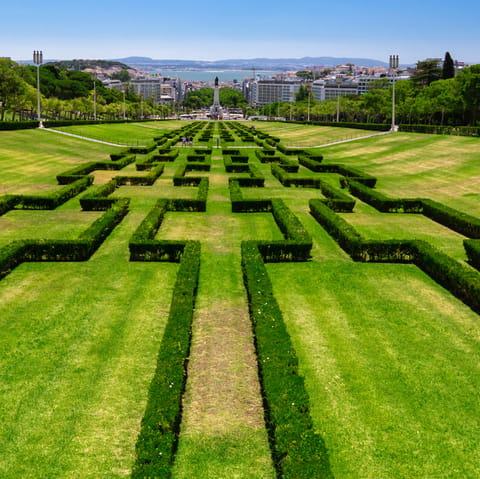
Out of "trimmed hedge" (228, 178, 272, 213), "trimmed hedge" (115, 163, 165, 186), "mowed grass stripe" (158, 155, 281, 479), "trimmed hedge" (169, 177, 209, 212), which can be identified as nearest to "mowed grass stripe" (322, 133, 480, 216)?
"trimmed hedge" (228, 178, 272, 213)

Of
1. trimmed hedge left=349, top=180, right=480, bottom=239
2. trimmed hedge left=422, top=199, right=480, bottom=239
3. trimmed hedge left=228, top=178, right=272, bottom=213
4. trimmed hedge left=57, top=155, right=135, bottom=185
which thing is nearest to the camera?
trimmed hedge left=422, top=199, right=480, bottom=239

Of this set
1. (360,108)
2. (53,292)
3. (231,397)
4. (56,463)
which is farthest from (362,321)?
(360,108)

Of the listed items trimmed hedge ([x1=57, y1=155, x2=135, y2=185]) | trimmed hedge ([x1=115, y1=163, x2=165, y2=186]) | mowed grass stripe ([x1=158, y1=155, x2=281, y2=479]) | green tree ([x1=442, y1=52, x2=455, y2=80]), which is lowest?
mowed grass stripe ([x1=158, y1=155, x2=281, y2=479])

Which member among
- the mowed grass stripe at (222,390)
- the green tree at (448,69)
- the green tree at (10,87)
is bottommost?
the mowed grass stripe at (222,390)

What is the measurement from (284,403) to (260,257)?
8.62 metres

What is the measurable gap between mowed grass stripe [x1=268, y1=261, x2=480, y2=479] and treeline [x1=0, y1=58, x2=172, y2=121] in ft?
290

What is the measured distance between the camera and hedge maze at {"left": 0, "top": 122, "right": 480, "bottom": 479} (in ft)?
25.9

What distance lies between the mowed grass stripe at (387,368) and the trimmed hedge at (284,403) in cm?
77

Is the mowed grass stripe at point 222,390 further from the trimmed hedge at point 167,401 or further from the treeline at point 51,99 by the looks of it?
the treeline at point 51,99

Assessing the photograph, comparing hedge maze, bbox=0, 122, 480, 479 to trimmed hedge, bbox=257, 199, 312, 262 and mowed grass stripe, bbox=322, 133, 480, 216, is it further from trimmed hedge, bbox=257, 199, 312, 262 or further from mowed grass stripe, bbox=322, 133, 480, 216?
mowed grass stripe, bbox=322, 133, 480, 216

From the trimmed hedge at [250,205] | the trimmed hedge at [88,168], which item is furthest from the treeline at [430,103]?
the trimmed hedge at [250,205]

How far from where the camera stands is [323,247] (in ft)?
67.9

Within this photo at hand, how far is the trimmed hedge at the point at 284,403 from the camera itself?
728cm

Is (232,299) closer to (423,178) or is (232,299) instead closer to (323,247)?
(323,247)
